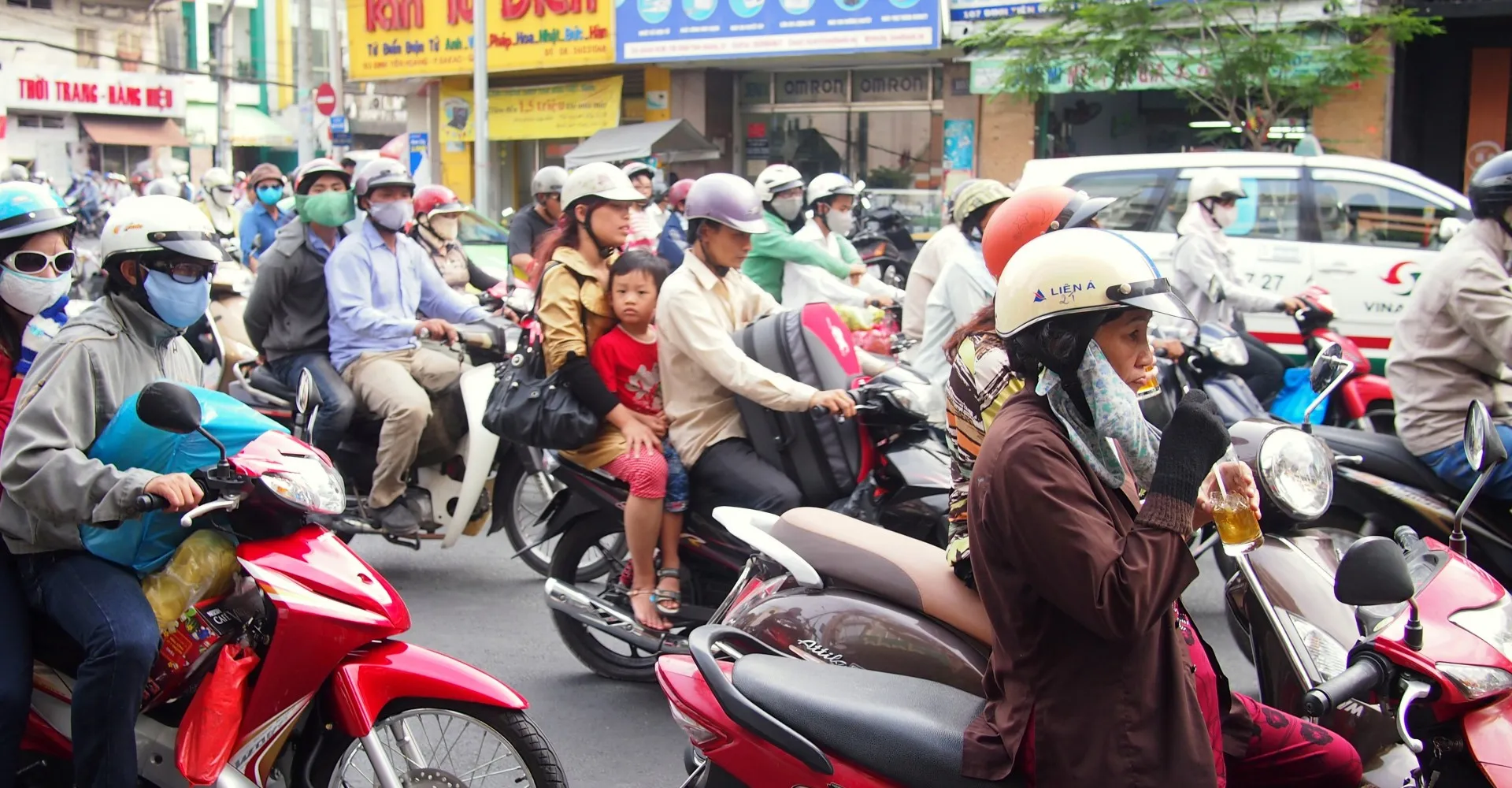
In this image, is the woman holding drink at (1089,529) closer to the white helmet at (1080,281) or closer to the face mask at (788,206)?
the white helmet at (1080,281)

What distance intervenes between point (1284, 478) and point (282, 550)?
233cm

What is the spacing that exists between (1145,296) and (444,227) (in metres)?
7.20

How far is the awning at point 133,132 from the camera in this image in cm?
4097

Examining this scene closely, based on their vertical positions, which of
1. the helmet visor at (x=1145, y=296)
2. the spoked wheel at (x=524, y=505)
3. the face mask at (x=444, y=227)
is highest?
the helmet visor at (x=1145, y=296)

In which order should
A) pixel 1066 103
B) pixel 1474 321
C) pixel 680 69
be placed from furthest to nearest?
pixel 680 69, pixel 1066 103, pixel 1474 321

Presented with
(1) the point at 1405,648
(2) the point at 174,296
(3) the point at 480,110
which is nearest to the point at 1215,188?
(1) the point at 1405,648

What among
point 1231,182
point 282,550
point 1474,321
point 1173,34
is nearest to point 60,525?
point 282,550

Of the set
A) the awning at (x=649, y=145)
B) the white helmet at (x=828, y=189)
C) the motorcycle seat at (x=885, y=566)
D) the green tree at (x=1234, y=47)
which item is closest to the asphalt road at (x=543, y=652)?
the motorcycle seat at (x=885, y=566)

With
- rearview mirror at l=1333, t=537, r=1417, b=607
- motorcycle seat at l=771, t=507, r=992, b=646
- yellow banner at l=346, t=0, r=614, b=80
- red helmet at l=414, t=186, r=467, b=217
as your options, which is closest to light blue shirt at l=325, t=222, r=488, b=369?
red helmet at l=414, t=186, r=467, b=217

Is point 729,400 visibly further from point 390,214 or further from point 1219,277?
point 1219,277

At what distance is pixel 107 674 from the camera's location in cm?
298

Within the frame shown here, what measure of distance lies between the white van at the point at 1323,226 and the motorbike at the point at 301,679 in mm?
6930

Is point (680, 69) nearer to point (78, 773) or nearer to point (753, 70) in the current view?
point (753, 70)

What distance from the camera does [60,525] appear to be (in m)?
3.16
